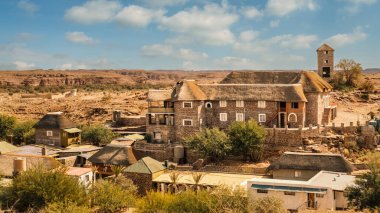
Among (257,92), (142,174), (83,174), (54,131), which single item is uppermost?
(257,92)

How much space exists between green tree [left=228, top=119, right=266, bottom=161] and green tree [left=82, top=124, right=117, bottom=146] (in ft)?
48.7

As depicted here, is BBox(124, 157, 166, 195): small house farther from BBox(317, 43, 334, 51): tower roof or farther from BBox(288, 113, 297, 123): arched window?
BBox(317, 43, 334, 51): tower roof

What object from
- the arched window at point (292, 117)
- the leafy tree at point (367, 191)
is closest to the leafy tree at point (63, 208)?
the leafy tree at point (367, 191)

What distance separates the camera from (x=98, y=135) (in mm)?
A: 49406

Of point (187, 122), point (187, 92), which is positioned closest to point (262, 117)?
point (187, 122)

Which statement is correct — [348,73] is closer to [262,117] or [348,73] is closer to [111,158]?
[262,117]

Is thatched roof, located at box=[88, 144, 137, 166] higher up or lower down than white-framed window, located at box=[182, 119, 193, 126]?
lower down

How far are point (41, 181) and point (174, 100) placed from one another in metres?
18.0

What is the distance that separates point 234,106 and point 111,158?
12.6 meters

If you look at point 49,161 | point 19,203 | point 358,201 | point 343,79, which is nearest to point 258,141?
point 358,201

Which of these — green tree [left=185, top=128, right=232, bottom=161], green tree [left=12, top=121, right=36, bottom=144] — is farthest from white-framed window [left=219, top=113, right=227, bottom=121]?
green tree [left=12, top=121, right=36, bottom=144]

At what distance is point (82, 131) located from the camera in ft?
169

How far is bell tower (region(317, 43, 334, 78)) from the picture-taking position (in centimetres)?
6159

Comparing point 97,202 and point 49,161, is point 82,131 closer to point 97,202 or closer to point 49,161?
point 49,161
